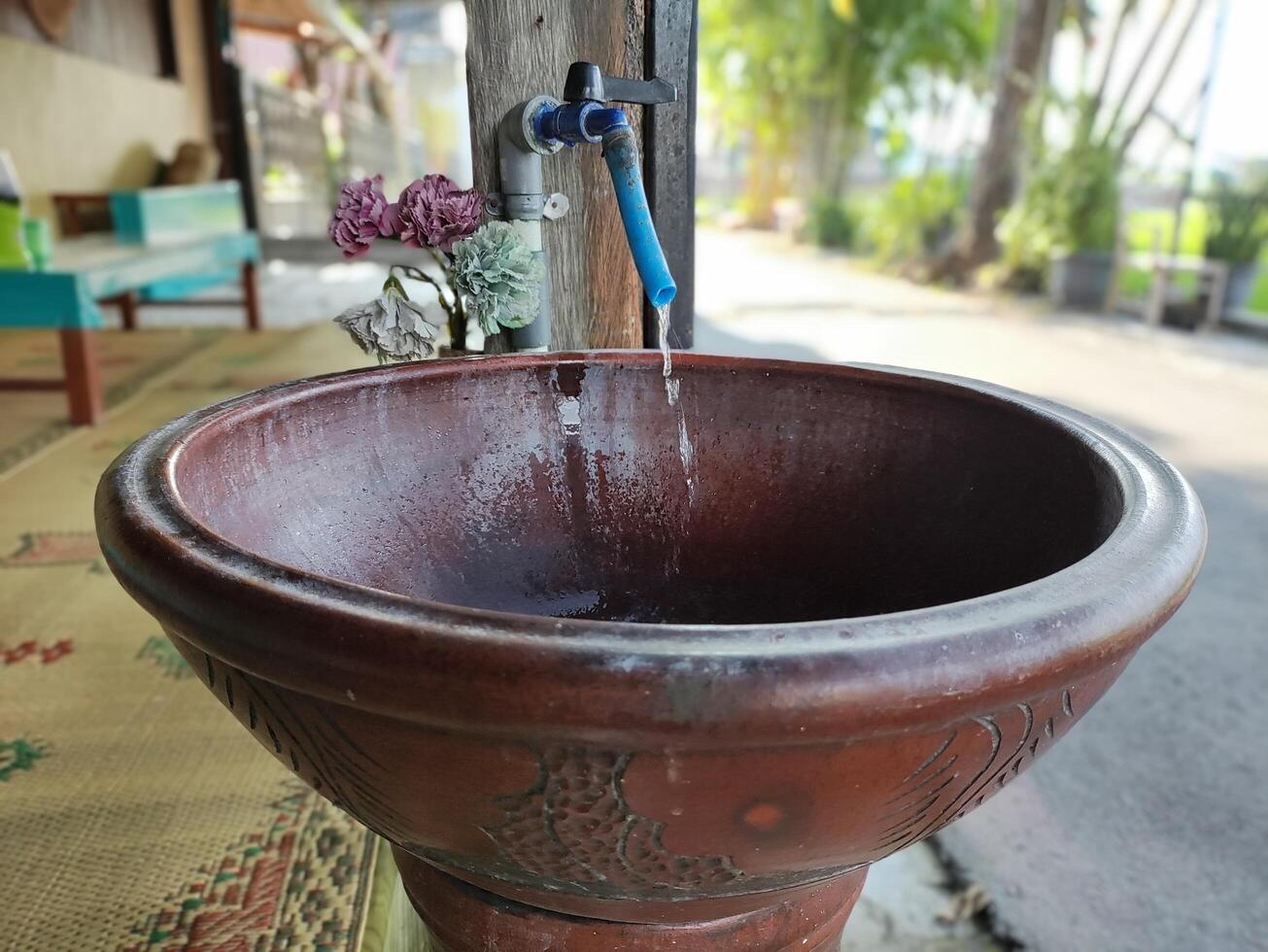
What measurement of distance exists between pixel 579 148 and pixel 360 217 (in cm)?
32

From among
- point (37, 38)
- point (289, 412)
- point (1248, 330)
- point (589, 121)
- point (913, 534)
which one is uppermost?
point (37, 38)

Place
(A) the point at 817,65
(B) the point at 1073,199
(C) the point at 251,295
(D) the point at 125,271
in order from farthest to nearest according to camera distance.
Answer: (A) the point at 817,65 < (B) the point at 1073,199 < (C) the point at 251,295 < (D) the point at 125,271

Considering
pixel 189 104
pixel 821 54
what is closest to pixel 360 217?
pixel 189 104

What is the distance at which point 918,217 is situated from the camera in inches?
378

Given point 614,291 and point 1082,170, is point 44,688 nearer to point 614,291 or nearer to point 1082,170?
point 614,291

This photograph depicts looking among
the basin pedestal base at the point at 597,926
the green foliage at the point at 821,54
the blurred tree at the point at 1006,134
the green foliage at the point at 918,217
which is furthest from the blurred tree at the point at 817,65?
the basin pedestal base at the point at 597,926

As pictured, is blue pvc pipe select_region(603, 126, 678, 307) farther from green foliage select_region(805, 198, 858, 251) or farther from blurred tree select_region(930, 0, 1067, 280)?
green foliage select_region(805, 198, 858, 251)

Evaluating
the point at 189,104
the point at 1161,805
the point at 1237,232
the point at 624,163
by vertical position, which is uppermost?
the point at 189,104

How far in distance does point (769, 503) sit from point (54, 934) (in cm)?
90

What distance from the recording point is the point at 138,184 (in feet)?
20.4

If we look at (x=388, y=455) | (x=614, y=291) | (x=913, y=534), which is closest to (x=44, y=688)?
(x=388, y=455)

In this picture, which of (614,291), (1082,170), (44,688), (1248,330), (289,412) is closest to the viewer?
(289,412)

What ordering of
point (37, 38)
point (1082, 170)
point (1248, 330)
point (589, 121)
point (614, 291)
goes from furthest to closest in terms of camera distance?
point (1082, 170)
point (1248, 330)
point (37, 38)
point (614, 291)
point (589, 121)

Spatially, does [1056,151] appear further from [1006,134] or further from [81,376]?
[81,376]
